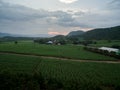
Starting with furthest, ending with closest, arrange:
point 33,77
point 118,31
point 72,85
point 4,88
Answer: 1. point 118,31
2. point 33,77
3. point 72,85
4. point 4,88

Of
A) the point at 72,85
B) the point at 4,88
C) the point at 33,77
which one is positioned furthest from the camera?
the point at 33,77

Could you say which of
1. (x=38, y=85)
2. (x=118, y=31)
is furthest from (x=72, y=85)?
(x=118, y=31)

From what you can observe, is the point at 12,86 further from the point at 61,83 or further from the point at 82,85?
the point at 82,85

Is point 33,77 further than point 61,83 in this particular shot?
Yes

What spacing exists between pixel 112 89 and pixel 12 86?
1268 centimetres

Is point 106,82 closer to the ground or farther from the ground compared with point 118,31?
closer to the ground

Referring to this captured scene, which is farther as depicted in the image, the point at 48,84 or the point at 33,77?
the point at 33,77

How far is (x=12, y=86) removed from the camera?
Answer: 17766 mm

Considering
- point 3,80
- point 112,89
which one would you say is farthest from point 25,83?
point 112,89

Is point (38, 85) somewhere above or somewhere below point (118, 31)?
below

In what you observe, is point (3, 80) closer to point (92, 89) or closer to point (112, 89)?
point (92, 89)

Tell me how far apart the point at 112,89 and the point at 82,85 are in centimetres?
406

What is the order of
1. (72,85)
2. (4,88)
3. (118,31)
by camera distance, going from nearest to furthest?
(4,88)
(72,85)
(118,31)

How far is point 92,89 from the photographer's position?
17.8 meters
